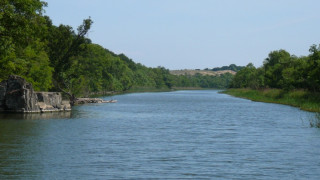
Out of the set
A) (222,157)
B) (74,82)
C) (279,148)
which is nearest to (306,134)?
(279,148)

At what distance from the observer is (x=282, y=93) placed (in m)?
85.4

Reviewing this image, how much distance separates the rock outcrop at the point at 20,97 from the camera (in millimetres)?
50062

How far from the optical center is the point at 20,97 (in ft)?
168

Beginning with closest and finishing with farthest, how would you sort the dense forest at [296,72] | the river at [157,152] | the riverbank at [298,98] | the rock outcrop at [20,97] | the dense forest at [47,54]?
1. the river at [157,152]
2. the dense forest at [47,54]
3. the rock outcrop at [20,97]
4. the riverbank at [298,98]
5. the dense forest at [296,72]

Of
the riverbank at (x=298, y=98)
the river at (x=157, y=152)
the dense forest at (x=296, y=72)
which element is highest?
the dense forest at (x=296, y=72)

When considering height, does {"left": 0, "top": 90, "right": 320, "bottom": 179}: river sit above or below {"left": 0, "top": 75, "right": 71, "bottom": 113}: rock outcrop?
below

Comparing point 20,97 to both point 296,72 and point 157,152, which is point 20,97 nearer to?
point 157,152

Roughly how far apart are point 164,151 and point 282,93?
6564cm

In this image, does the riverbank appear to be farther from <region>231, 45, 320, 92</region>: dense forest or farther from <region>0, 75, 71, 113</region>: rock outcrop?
<region>0, 75, 71, 113</region>: rock outcrop

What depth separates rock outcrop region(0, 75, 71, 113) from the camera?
5006 cm

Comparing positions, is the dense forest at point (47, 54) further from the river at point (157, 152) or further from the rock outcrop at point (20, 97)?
the river at point (157, 152)

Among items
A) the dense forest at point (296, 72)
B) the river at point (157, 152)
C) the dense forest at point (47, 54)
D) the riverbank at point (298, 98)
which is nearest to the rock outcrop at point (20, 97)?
the dense forest at point (47, 54)

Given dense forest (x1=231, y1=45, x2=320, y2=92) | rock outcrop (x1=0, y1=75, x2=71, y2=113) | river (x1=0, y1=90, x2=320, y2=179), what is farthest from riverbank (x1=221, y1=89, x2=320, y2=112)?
rock outcrop (x1=0, y1=75, x2=71, y2=113)

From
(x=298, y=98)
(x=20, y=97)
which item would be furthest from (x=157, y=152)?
(x=298, y=98)
